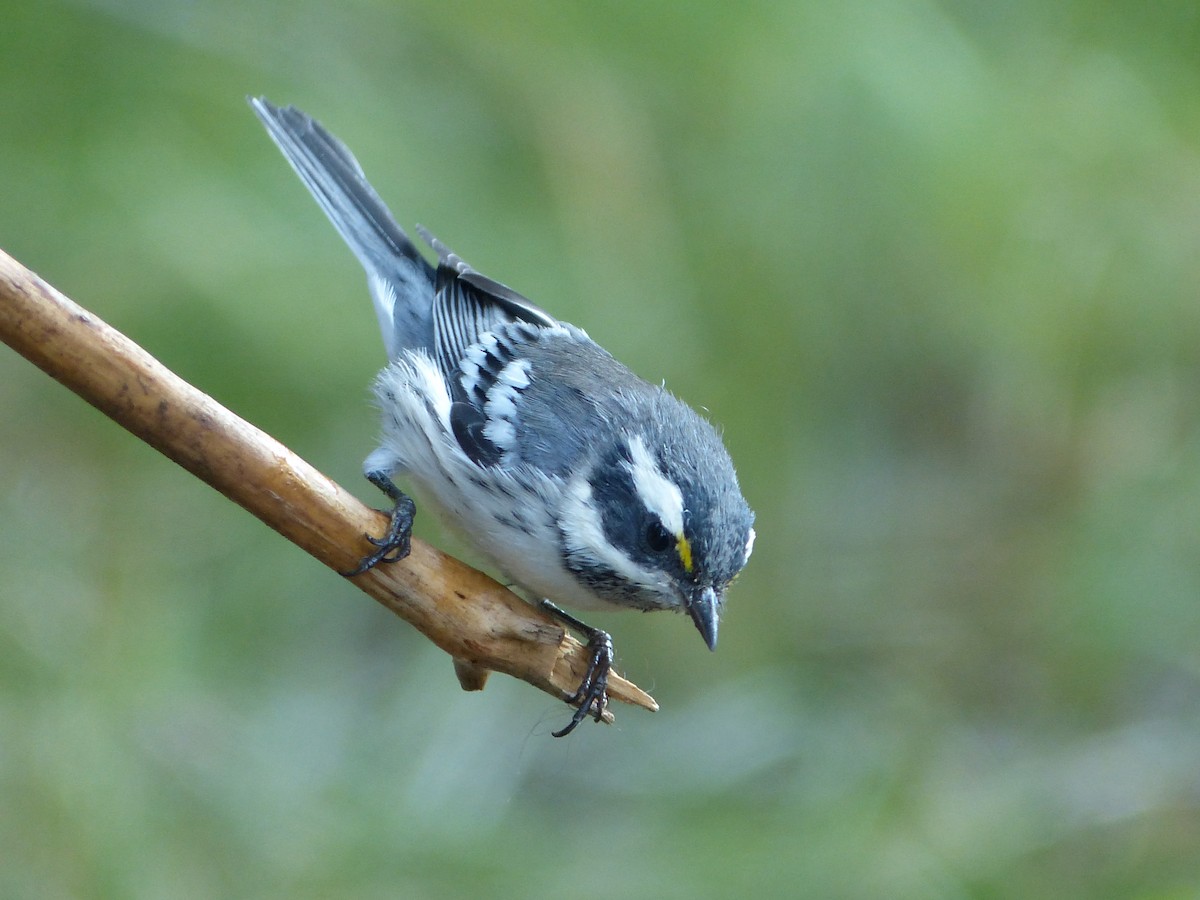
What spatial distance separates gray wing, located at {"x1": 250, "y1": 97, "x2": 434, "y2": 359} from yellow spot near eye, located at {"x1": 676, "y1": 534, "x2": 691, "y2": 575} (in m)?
1.13

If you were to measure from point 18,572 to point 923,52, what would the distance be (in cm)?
274

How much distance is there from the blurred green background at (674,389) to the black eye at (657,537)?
780 millimetres

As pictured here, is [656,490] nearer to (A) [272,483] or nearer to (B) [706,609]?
(B) [706,609]

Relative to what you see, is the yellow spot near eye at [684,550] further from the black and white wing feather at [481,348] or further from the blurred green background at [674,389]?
the blurred green background at [674,389]

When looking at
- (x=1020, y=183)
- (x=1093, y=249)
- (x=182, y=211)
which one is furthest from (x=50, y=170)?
(x=1093, y=249)

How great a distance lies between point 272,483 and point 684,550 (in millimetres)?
782

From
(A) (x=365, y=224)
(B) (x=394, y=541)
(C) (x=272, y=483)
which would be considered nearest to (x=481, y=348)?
(A) (x=365, y=224)

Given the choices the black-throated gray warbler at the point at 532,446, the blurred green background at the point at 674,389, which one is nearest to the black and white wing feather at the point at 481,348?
the black-throated gray warbler at the point at 532,446

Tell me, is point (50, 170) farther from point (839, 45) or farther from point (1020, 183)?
point (1020, 183)

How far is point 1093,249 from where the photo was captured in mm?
3711

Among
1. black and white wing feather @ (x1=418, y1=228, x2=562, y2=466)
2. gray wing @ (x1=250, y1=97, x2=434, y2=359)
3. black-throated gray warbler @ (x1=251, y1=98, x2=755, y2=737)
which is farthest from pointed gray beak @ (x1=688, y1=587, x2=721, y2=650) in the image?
gray wing @ (x1=250, y1=97, x2=434, y2=359)

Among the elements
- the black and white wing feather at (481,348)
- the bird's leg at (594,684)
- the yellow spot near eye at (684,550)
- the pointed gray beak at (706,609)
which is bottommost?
the bird's leg at (594,684)

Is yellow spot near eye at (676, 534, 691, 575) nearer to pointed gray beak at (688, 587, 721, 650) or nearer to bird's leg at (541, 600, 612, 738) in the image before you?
pointed gray beak at (688, 587, 721, 650)

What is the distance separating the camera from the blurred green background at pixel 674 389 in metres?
3.12
